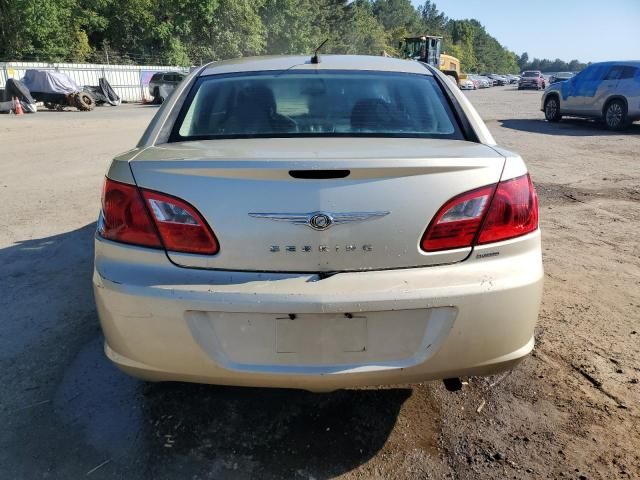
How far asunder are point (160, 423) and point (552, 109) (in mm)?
17822

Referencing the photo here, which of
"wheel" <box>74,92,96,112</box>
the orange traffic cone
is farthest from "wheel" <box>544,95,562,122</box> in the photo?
the orange traffic cone

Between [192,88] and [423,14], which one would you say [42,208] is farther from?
[423,14]

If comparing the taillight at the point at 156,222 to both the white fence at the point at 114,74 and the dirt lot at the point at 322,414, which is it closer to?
the dirt lot at the point at 322,414

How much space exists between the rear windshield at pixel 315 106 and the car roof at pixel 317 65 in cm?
8

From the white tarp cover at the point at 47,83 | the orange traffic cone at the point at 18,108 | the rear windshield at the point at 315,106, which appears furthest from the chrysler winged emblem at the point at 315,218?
the white tarp cover at the point at 47,83

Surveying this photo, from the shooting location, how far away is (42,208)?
6.39m

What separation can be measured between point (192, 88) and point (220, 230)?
1.33 m

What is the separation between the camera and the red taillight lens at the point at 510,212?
2.06 m

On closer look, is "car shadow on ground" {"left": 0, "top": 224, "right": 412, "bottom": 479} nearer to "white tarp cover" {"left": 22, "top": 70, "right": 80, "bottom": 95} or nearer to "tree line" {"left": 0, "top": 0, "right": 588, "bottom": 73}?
"white tarp cover" {"left": 22, "top": 70, "right": 80, "bottom": 95}

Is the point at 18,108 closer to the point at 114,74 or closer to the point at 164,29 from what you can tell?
the point at 114,74

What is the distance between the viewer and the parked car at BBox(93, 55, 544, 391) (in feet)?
6.31

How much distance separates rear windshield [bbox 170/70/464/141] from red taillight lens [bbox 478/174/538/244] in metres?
0.53

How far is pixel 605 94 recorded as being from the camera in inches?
589

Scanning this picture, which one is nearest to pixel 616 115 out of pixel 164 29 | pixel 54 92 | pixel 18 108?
pixel 18 108
